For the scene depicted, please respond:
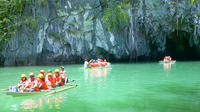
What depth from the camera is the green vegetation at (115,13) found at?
106 feet

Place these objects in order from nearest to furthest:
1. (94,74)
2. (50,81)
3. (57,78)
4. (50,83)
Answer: (50,83) → (50,81) → (57,78) → (94,74)

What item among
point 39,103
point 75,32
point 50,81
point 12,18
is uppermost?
point 12,18

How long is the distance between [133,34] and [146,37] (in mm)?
2727

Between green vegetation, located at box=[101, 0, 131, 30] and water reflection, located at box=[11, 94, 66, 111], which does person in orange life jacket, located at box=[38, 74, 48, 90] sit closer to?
water reflection, located at box=[11, 94, 66, 111]

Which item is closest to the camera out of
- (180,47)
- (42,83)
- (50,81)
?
(42,83)

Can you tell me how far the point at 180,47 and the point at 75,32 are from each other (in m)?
17.1

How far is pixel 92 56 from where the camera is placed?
121 ft

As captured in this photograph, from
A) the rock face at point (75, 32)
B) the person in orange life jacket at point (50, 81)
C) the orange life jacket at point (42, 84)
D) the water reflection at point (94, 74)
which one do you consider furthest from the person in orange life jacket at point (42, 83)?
the rock face at point (75, 32)

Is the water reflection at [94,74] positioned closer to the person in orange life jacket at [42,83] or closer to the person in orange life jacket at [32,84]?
the person in orange life jacket at [42,83]

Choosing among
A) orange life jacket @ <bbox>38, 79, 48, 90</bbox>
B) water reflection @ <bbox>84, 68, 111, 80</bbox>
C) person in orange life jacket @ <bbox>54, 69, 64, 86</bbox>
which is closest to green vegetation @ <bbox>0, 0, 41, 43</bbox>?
water reflection @ <bbox>84, 68, 111, 80</bbox>

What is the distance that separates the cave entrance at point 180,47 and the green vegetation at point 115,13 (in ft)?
27.4

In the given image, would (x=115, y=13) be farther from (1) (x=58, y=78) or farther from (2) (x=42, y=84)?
(2) (x=42, y=84)

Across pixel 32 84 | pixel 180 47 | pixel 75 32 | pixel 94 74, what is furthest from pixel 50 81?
pixel 180 47

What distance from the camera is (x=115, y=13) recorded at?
32.4 m
